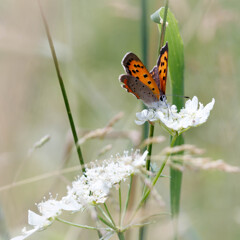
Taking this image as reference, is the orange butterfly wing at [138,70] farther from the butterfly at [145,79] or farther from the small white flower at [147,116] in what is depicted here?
the small white flower at [147,116]

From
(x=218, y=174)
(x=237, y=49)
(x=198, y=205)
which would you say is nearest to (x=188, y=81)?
(x=237, y=49)

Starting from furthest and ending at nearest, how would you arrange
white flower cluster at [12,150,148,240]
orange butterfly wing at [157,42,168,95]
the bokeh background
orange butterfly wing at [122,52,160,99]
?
the bokeh background < orange butterfly wing at [122,52,160,99] < orange butterfly wing at [157,42,168,95] < white flower cluster at [12,150,148,240]

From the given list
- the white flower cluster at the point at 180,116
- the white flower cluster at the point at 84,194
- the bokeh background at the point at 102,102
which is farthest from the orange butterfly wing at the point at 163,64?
the bokeh background at the point at 102,102

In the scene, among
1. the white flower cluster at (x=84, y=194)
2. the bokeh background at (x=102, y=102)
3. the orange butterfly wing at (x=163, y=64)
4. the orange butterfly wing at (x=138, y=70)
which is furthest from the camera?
the bokeh background at (x=102, y=102)

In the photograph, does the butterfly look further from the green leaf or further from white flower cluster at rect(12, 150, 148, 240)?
white flower cluster at rect(12, 150, 148, 240)

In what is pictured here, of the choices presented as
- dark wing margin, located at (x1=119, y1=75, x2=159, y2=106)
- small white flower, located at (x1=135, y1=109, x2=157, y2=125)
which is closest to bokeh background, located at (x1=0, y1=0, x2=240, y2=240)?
dark wing margin, located at (x1=119, y1=75, x2=159, y2=106)

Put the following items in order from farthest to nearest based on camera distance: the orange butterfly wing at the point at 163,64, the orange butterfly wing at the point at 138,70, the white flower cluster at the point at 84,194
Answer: the orange butterfly wing at the point at 138,70 → the orange butterfly wing at the point at 163,64 → the white flower cluster at the point at 84,194

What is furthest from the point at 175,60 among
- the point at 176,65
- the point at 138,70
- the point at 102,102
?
the point at 102,102
